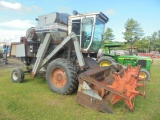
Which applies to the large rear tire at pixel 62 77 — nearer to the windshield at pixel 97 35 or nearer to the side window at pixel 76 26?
the side window at pixel 76 26

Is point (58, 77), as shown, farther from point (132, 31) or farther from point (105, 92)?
point (132, 31)

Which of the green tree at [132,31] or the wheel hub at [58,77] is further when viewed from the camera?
the green tree at [132,31]

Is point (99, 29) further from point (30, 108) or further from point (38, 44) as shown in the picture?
point (30, 108)

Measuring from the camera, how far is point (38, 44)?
823 centimetres

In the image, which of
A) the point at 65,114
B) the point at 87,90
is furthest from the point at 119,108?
the point at 65,114

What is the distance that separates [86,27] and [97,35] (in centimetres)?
68

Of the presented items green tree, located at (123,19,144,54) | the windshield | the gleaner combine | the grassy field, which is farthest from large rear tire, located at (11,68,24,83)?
green tree, located at (123,19,144,54)

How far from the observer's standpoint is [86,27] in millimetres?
6777

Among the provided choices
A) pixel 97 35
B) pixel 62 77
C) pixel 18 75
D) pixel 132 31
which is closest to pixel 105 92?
pixel 62 77

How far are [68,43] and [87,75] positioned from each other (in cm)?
217

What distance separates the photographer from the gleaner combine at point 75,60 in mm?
4840

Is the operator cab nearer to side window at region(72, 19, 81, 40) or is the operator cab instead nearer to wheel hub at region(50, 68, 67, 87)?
side window at region(72, 19, 81, 40)

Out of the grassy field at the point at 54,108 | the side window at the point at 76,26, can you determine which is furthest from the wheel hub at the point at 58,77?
the side window at the point at 76,26

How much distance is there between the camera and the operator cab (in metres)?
6.63
